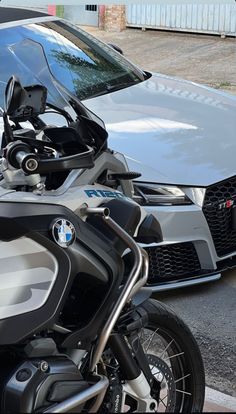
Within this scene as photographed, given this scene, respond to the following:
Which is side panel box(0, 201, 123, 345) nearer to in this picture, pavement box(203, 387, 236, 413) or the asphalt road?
pavement box(203, 387, 236, 413)

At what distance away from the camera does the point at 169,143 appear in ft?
14.6

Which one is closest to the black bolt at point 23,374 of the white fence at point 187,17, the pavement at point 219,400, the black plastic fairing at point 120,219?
the black plastic fairing at point 120,219

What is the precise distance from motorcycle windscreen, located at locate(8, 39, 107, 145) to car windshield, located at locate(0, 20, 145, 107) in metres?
0.06

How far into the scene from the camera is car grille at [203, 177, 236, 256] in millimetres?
4184

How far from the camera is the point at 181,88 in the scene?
5496mm

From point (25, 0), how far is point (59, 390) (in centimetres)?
823

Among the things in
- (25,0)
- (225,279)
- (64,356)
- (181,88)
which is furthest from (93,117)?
(25,0)

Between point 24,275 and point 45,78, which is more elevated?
point 45,78

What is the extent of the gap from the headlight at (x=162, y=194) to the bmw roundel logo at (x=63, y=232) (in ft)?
6.71

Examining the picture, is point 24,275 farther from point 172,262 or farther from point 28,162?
point 172,262

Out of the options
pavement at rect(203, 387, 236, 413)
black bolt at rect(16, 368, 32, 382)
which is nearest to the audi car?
pavement at rect(203, 387, 236, 413)

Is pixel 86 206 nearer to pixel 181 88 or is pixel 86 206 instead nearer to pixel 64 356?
pixel 64 356

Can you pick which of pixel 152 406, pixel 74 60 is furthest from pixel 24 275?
pixel 74 60

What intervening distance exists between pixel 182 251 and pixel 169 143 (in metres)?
0.77
